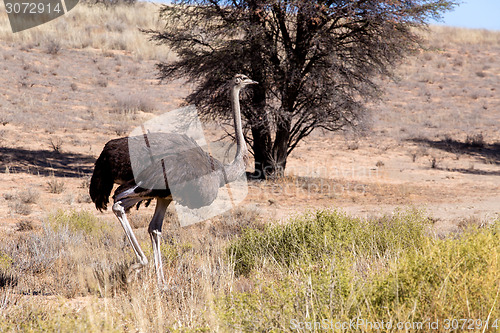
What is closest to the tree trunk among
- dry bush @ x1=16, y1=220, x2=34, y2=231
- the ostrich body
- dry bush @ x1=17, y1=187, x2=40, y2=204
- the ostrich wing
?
dry bush @ x1=17, y1=187, x2=40, y2=204

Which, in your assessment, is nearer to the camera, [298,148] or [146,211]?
[146,211]

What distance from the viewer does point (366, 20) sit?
1102cm

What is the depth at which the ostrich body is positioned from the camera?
458cm

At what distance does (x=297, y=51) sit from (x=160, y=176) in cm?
811

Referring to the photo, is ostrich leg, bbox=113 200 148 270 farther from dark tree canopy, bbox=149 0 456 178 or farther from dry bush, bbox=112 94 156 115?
dry bush, bbox=112 94 156 115

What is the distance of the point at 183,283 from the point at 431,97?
2714 centimetres

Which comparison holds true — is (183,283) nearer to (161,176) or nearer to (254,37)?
(161,176)

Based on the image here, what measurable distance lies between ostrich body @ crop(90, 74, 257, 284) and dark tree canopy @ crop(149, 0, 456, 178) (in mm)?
6093

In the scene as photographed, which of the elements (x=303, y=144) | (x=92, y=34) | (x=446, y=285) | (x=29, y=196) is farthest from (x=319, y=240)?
(x=92, y=34)

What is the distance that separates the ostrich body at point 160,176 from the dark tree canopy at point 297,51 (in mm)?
6093

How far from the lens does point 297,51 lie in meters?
11.9

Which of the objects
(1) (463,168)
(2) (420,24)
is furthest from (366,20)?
(1) (463,168)

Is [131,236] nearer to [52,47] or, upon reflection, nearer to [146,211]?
[146,211]

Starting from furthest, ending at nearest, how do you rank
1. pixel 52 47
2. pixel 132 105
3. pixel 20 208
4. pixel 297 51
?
pixel 52 47 < pixel 132 105 < pixel 297 51 < pixel 20 208
